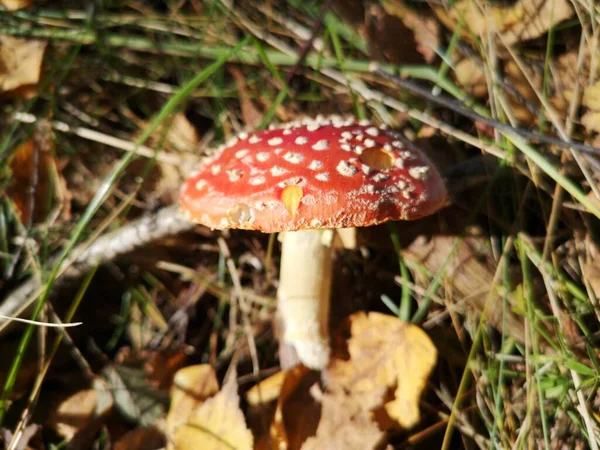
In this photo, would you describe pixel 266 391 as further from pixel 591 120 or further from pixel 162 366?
pixel 591 120

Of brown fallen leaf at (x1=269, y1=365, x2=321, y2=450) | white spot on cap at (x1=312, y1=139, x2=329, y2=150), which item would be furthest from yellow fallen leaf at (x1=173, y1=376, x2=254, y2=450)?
white spot on cap at (x1=312, y1=139, x2=329, y2=150)

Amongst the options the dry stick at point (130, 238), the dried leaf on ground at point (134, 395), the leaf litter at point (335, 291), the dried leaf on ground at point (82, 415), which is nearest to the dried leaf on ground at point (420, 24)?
the leaf litter at point (335, 291)

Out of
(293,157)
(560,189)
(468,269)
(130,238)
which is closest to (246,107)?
(130,238)

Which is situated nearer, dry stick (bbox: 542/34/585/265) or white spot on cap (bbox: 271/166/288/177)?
white spot on cap (bbox: 271/166/288/177)

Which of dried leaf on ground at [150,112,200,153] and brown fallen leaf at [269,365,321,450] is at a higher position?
dried leaf on ground at [150,112,200,153]

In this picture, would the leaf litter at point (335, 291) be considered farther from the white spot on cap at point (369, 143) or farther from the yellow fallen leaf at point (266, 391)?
the white spot on cap at point (369, 143)

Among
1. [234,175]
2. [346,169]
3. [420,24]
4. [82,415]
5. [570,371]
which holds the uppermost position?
[420,24]

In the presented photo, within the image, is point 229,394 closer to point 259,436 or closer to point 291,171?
point 259,436

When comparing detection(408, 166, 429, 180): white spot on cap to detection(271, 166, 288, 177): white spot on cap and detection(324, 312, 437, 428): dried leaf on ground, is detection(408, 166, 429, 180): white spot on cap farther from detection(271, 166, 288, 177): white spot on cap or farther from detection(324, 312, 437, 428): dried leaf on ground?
detection(324, 312, 437, 428): dried leaf on ground

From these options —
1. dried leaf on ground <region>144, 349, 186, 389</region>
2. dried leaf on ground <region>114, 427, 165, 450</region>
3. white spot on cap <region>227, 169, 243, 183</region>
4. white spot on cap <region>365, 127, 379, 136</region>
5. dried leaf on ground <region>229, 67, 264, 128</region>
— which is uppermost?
white spot on cap <region>365, 127, 379, 136</region>
